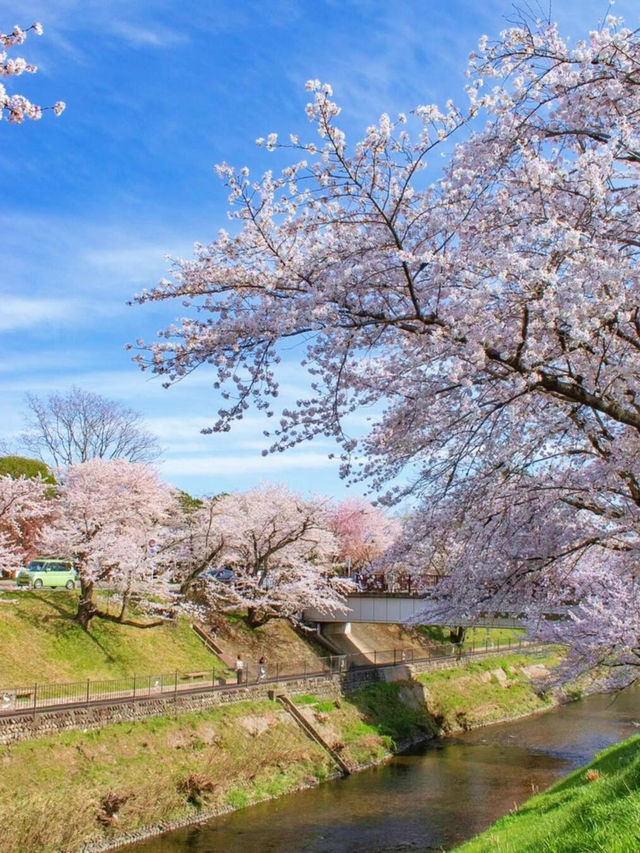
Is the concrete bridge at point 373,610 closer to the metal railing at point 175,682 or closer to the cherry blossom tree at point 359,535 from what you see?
the metal railing at point 175,682

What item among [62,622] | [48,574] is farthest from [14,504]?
[48,574]

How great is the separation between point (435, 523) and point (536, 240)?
12.4 feet

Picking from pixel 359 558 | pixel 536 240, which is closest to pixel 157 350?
pixel 536 240

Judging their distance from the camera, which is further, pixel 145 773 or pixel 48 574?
pixel 48 574

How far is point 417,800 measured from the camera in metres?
19.8

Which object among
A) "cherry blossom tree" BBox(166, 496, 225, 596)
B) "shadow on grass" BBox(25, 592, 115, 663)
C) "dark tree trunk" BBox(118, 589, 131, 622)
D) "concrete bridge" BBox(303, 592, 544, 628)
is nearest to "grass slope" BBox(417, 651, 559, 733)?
"concrete bridge" BBox(303, 592, 544, 628)

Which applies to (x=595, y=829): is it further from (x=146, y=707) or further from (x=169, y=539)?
(x=169, y=539)

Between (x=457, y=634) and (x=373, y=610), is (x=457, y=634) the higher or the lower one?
the lower one

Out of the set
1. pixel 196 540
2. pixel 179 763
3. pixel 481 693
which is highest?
pixel 196 540

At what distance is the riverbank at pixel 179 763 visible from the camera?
15211 mm

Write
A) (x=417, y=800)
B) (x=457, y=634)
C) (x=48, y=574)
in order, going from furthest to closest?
(x=457, y=634) < (x=48, y=574) < (x=417, y=800)

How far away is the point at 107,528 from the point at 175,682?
775 cm

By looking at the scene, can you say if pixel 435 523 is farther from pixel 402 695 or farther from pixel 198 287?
pixel 402 695

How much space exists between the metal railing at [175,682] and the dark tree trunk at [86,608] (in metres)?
2.88
